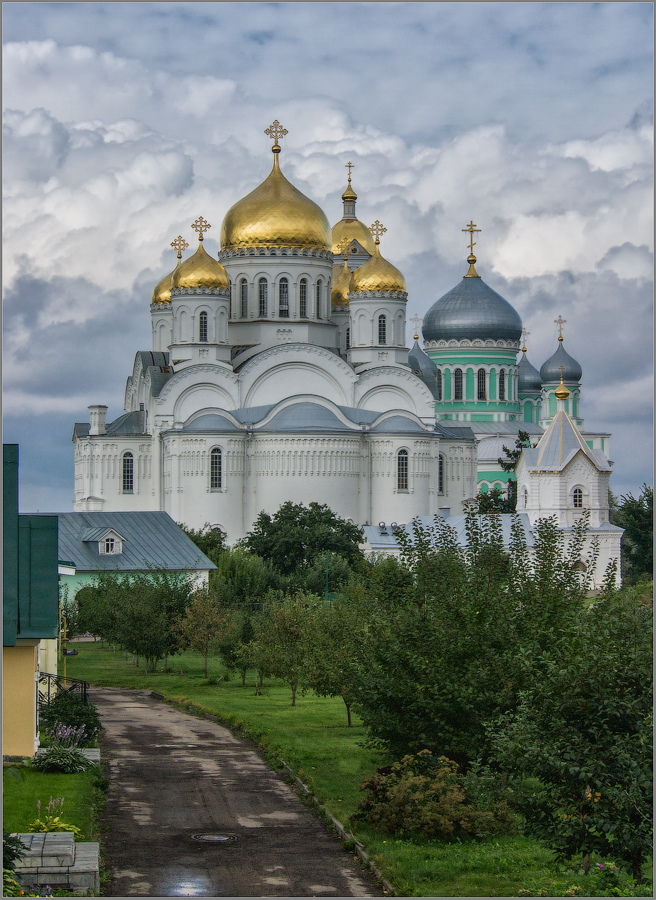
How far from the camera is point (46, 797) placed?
15.4 metres

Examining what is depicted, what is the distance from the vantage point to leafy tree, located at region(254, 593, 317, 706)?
26141mm

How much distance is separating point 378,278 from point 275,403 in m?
6.75

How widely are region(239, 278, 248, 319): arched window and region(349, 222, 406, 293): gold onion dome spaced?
14.0ft

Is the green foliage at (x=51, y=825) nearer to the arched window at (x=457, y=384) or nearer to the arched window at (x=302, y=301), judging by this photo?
the arched window at (x=302, y=301)

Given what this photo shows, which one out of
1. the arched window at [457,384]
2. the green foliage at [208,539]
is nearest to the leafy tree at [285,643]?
the green foliage at [208,539]

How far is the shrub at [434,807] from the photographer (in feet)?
46.3

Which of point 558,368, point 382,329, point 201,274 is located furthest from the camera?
point 558,368

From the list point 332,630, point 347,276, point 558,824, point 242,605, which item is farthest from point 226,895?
point 347,276

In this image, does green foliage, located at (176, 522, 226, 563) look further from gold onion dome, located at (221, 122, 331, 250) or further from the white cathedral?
gold onion dome, located at (221, 122, 331, 250)

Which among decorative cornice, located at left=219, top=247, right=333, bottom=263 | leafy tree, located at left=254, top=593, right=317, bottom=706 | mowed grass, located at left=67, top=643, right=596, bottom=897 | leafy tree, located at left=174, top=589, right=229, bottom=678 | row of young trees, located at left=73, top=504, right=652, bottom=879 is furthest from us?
decorative cornice, located at left=219, top=247, right=333, bottom=263

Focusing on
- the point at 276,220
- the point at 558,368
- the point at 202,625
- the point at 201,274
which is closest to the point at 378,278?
the point at 276,220

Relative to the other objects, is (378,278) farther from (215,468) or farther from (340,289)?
(215,468)

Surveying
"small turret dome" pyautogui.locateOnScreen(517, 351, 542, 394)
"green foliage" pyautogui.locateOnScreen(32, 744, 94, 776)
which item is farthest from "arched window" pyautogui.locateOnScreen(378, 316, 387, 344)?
"green foliage" pyautogui.locateOnScreen(32, 744, 94, 776)

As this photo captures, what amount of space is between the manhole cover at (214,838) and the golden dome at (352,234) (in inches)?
2061
